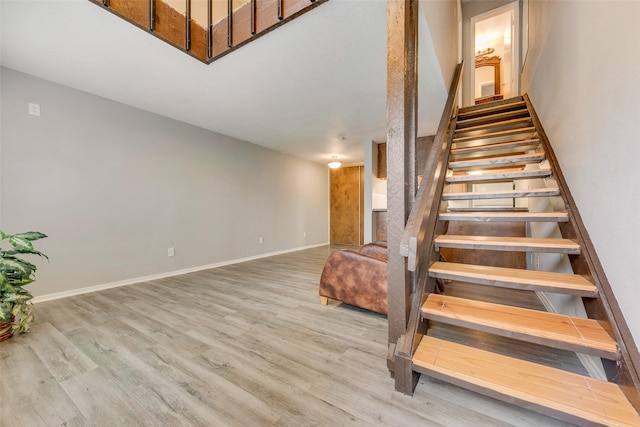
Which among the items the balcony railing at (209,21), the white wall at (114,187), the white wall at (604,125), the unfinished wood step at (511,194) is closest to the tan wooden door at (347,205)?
the white wall at (114,187)

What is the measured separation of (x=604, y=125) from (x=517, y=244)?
78 cm

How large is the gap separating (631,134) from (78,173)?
182 inches

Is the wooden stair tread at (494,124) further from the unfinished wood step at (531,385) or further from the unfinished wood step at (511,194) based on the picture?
the unfinished wood step at (531,385)

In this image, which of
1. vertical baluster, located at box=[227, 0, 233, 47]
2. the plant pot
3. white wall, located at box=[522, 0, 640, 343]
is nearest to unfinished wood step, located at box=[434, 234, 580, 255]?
white wall, located at box=[522, 0, 640, 343]

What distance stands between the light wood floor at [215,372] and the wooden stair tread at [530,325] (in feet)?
1.18

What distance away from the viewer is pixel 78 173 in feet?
9.57

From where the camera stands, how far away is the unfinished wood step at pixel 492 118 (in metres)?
3.15

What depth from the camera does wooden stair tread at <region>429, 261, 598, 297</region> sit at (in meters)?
1.31

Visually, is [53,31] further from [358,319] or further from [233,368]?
[358,319]

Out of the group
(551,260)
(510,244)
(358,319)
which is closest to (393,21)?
(510,244)

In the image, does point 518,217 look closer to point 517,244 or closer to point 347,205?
point 517,244

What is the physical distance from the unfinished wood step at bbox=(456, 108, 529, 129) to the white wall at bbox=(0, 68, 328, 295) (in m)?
3.08

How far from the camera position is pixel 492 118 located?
3186 mm

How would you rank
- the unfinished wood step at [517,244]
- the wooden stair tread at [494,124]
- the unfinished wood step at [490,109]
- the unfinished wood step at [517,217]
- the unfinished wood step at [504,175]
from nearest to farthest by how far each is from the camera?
the unfinished wood step at [517,244] → the unfinished wood step at [517,217] → the unfinished wood step at [504,175] → the wooden stair tread at [494,124] → the unfinished wood step at [490,109]
